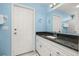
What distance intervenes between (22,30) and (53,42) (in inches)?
20.4

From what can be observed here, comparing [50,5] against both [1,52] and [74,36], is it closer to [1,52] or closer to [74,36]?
[74,36]

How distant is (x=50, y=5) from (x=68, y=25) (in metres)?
0.42

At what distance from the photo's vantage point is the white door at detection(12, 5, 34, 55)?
4.89 feet

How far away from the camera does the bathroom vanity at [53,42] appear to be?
1.40 metres

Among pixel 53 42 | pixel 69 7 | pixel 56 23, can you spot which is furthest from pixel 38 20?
pixel 69 7

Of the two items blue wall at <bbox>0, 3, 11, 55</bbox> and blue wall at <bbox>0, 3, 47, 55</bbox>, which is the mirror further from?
blue wall at <bbox>0, 3, 11, 55</bbox>

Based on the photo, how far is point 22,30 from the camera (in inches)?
60.6

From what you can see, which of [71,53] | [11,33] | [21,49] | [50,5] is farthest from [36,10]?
[71,53]

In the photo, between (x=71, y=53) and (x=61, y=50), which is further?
(x=61, y=50)

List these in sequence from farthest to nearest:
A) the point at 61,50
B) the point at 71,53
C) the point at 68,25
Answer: the point at 68,25 < the point at 61,50 < the point at 71,53

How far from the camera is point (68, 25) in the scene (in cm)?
148

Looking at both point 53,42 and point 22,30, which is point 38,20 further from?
point 53,42

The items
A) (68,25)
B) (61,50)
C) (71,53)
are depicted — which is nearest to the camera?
(71,53)

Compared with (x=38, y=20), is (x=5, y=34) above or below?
below
